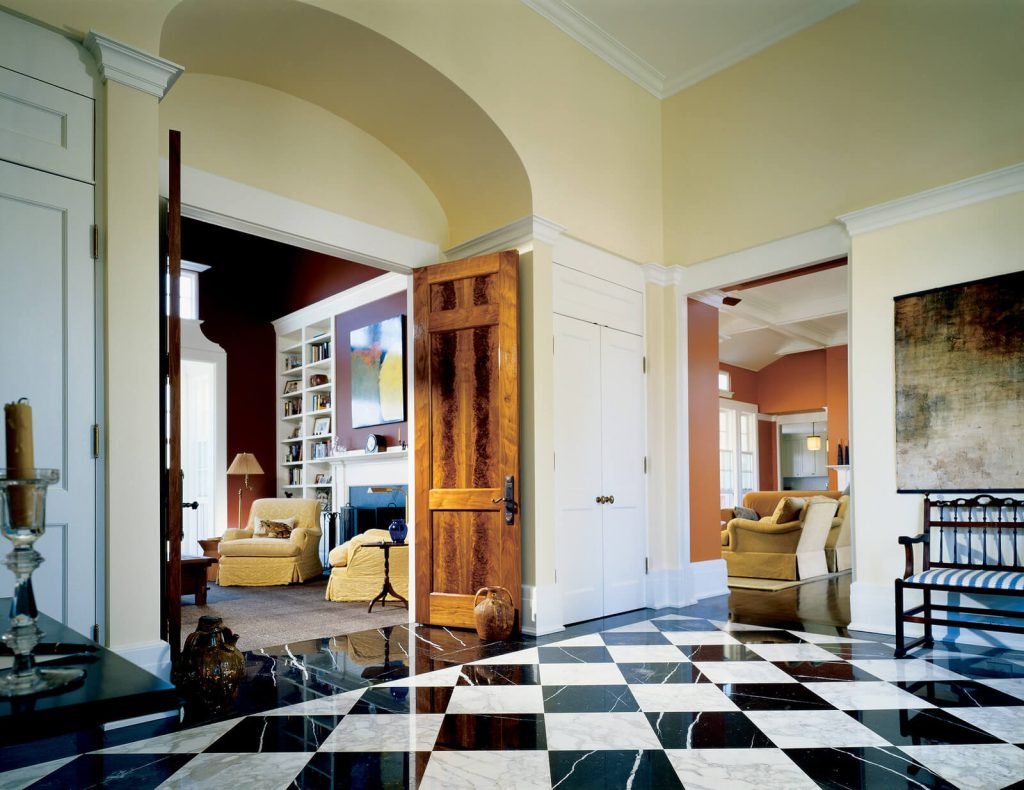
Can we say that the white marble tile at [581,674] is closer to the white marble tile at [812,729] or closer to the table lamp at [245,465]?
the white marble tile at [812,729]

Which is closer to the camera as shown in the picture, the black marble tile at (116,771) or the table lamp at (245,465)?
the black marble tile at (116,771)

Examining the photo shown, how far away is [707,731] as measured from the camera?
9.30ft

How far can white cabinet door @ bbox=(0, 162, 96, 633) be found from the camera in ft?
9.51

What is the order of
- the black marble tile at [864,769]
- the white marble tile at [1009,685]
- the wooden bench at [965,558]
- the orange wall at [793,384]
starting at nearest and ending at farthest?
the black marble tile at [864,769] < the white marble tile at [1009,685] < the wooden bench at [965,558] < the orange wall at [793,384]

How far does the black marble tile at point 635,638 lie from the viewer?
14.4 feet

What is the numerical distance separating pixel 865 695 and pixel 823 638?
3.94 ft

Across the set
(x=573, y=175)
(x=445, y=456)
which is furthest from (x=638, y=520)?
(x=573, y=175)

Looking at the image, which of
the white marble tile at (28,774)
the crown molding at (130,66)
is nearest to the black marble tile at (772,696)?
the white marble tile at (28,774)

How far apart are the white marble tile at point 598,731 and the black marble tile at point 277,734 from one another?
90 cm

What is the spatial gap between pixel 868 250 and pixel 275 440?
783 cm

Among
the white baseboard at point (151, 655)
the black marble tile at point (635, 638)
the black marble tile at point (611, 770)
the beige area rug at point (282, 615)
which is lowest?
the beige area rug at point (282, 615)

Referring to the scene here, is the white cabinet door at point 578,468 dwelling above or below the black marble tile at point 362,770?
above

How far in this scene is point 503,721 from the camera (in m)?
2.99

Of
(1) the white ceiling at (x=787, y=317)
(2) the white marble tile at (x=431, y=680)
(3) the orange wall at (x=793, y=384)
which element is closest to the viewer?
(2) the white marble tile at (x=431, y=680)
